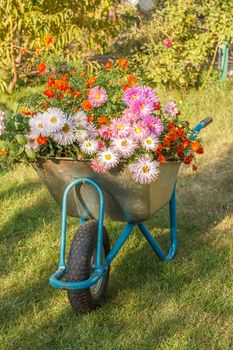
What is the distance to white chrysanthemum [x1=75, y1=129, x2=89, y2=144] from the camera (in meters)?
2.82

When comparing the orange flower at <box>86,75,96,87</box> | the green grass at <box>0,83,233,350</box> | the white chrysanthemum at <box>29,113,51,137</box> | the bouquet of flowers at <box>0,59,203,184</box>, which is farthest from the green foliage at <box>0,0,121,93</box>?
the white chrysanthemum at <box>29,113,51,137</box>

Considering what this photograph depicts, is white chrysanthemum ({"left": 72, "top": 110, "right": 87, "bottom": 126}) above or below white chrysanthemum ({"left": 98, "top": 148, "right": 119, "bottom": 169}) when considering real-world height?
above

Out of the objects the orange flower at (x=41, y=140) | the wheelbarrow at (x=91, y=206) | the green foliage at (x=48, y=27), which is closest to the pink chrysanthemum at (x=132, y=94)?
the wheelbarrow at (x=91, y=206)

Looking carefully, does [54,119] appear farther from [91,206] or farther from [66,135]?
[91,206]

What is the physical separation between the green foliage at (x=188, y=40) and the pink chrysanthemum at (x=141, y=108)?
4.46 meters

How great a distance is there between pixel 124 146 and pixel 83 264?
21.9 inches

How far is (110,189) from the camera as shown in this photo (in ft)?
9.58

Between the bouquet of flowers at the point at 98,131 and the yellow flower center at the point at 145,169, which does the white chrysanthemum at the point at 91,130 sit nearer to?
the bouquet of flowers at the point at 98,131

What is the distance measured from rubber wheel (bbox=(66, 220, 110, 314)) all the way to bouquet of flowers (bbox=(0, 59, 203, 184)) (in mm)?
307

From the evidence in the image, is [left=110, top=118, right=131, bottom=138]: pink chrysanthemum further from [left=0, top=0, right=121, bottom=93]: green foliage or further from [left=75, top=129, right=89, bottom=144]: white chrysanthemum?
[left=0, top=0, right=121, bottom=93]: green foliage

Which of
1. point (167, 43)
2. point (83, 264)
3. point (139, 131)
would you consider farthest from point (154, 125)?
point (167, 43)

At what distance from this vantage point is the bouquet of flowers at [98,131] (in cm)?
279

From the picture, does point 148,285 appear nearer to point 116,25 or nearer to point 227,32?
point 227,32

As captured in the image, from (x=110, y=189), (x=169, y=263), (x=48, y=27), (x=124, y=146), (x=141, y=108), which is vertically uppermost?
(x=141, y=108)
